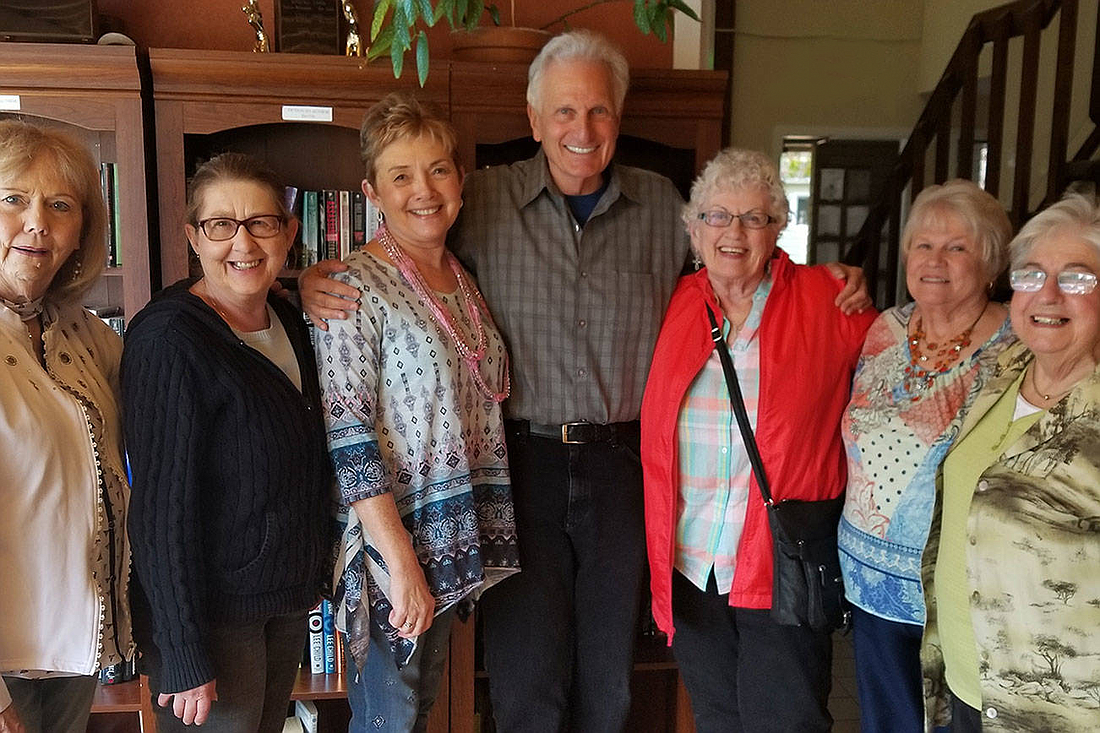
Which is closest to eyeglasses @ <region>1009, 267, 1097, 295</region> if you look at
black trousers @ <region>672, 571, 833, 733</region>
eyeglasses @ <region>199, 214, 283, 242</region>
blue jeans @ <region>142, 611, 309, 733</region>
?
black trousers @ <region>672, 571, 833, 733</region>

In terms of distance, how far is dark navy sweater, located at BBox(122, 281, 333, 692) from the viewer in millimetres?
1391

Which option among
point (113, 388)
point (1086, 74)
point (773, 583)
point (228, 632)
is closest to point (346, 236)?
point (113, 388)

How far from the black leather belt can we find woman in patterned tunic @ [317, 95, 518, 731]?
177 millimetres

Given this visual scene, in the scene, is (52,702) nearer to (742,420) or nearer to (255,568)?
(255,568)

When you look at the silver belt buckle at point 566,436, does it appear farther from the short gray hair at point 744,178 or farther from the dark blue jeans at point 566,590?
the short gray hair at point 744,178

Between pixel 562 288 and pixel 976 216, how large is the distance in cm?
82

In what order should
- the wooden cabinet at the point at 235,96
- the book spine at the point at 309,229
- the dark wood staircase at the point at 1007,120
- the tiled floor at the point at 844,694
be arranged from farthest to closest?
the dark wood staircase at the point at 1007,120, the tiled floor at the point at 844,694, the book spine at the point at 309,229, the wooden cabinet at the point at 235,96

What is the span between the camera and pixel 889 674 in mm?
1747

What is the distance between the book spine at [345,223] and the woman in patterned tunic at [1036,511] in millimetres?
1542

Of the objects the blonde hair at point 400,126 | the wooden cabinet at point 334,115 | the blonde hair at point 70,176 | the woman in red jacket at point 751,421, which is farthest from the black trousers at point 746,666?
the blonde hair at point 70,176

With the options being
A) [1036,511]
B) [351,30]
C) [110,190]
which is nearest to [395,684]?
[1036,511]

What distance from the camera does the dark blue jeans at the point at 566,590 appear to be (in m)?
1.95

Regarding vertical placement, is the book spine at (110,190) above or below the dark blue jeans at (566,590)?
above

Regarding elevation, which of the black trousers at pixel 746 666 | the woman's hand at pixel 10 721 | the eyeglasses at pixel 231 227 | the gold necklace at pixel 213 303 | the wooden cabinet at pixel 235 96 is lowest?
the black trousers at pixel 746 666
